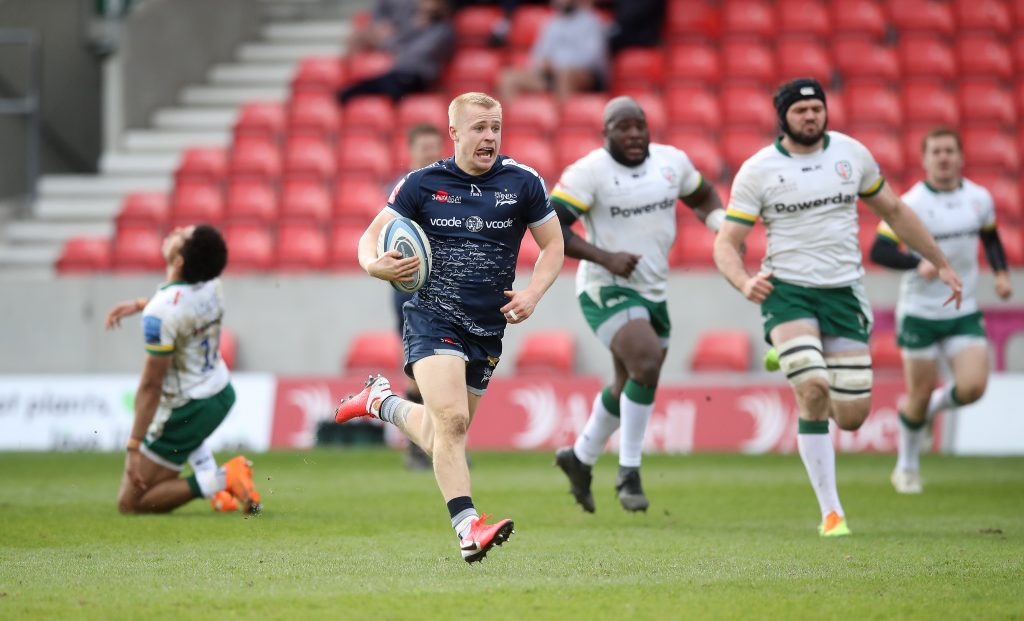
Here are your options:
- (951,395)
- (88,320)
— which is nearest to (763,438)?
(951,395)

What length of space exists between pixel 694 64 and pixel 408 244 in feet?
45.6

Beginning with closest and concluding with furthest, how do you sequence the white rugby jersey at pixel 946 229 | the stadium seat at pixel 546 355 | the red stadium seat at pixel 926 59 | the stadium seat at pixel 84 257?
the white rugby jersey at pixel 946 229, the stadium seat at pixel 546 355, the stadium seat at pixel 84 257, the red stadium seat at pixel 926 59

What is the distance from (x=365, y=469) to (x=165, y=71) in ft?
34.2

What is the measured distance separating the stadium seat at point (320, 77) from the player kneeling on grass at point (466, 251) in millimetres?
14510

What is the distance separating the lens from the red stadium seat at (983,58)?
1966cm

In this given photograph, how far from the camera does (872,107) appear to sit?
19188mm

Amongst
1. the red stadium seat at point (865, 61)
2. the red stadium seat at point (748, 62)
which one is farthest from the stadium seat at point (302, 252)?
the red stadium seat at point (865, 61)

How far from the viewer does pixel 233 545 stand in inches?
316

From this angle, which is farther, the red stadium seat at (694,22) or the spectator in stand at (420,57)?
the red stadium seat at (694,22)

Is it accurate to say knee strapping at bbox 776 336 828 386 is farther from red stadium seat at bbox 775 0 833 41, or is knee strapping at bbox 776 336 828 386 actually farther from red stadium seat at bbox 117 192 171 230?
red stadium seat at bbox 117 192 171 230

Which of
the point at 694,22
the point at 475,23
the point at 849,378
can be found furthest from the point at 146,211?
the point at 849,378

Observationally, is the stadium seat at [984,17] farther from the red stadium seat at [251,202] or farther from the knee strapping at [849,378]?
the knee strapping at [849,378]

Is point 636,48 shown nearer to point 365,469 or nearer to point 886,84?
point 886,84

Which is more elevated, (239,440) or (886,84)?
(886,84)
